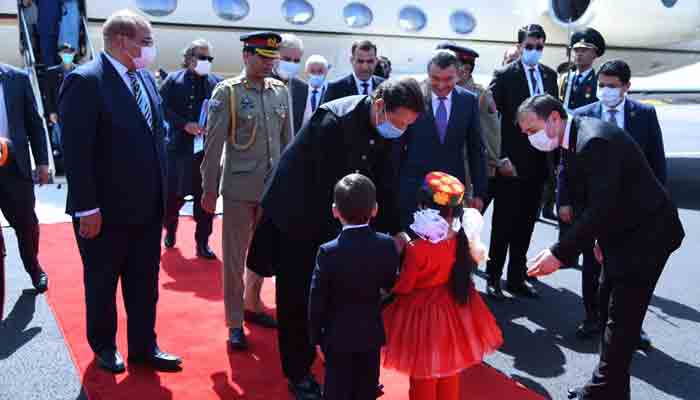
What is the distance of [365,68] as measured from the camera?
497 centimetres

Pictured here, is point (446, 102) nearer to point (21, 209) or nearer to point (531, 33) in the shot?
point (531, 33)

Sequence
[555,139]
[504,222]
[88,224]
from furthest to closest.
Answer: [504,222]
[88,224]
[555,139]

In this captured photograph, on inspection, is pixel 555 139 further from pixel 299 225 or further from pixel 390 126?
pixel 299 225

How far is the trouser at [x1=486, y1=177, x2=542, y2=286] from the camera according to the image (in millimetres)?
4914

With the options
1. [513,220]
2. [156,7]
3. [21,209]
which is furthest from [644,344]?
[156,7]

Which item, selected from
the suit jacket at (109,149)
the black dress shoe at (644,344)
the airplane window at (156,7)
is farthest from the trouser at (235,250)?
the airplane window at (156,7)

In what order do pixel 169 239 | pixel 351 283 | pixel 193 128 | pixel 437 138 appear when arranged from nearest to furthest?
pixel 351 283
pixel 437 138
pixel 193 128
pixel 169 239

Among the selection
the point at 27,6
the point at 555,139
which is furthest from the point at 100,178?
the point at 27,6

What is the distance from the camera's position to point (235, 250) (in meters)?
3.88

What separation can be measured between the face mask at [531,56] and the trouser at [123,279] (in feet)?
10.2

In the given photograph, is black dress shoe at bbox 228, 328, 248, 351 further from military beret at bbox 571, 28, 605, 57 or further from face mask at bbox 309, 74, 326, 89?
military beret at bbox 571, 28, 605, 57

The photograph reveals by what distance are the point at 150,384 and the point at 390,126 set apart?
5.78ft

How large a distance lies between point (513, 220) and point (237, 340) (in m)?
2.18

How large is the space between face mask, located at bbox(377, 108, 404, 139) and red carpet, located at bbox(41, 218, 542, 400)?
4.24ft
